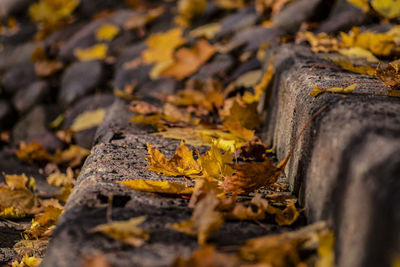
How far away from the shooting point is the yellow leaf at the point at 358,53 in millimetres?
1607

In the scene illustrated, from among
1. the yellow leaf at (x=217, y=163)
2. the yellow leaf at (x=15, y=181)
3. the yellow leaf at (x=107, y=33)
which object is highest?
the yellow leaf at (x=107, y=33)

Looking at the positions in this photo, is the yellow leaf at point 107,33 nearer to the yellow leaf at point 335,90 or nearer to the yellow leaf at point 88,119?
the yellow leaf at point 88,119

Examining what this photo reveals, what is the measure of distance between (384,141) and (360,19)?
1.84 m

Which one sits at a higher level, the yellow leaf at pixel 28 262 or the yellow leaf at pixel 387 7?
the yellow leaf at pixel 387 7

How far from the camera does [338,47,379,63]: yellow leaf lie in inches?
63.3

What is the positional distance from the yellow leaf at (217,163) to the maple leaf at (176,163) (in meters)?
0.06

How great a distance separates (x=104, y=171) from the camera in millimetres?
1196

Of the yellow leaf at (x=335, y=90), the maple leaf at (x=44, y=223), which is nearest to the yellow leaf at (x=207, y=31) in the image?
the maple leaf at (x=44, y=223)

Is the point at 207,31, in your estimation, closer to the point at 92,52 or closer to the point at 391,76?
the point at 92,52

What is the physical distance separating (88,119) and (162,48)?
865 millimetres

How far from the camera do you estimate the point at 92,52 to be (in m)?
3.73

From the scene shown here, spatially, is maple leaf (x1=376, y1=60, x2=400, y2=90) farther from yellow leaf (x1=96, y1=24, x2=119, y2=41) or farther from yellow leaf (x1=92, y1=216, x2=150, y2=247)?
yellow leaf (x1=96, y1=24, x2=119, y2=41)

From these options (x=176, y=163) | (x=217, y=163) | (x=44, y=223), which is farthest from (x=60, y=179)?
(x=217, y=163)

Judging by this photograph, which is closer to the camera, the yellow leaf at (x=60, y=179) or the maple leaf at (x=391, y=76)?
the maple leaf at (x=391, y=76)
